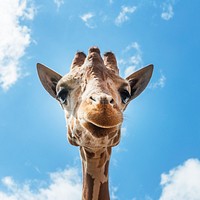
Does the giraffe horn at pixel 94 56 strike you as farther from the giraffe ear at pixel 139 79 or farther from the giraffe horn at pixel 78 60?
the giraffe ear at pixel 139 79

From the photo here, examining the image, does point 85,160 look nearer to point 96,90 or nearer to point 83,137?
point 83,137

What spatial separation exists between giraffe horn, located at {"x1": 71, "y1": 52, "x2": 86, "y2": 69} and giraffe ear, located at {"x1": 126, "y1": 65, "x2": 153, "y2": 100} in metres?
1.15

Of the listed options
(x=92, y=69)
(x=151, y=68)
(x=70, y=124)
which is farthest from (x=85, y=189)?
(x=151, y=68)

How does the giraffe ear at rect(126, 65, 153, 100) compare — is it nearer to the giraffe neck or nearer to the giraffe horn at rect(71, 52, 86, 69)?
the giraffe horn at rect(71, 52, 86, 69)

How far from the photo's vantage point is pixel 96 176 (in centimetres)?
623

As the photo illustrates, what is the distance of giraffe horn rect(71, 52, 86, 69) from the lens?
23.1 ft

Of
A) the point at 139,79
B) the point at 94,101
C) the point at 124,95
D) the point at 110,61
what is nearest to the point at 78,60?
the point at 110,61

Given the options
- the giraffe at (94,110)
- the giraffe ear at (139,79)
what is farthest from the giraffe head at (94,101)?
the giraffe ear at (139,79)

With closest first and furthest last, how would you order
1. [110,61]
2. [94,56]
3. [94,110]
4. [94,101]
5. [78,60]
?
[94,110] < [94,101] < [94,56] < [110,61] < [78,60]

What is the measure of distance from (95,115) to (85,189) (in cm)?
275

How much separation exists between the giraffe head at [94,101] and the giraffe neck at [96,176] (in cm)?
70

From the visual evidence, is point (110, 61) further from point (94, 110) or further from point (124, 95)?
point (94, 110)

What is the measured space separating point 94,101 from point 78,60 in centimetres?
308

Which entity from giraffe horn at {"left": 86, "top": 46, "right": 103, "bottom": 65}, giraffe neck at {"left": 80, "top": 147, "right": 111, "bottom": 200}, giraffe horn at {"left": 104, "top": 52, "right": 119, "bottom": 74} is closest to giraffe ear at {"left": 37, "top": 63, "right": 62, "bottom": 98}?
giraffe horn at {"left": 104, "top": 52, "right": 119, "bottom": 74}
